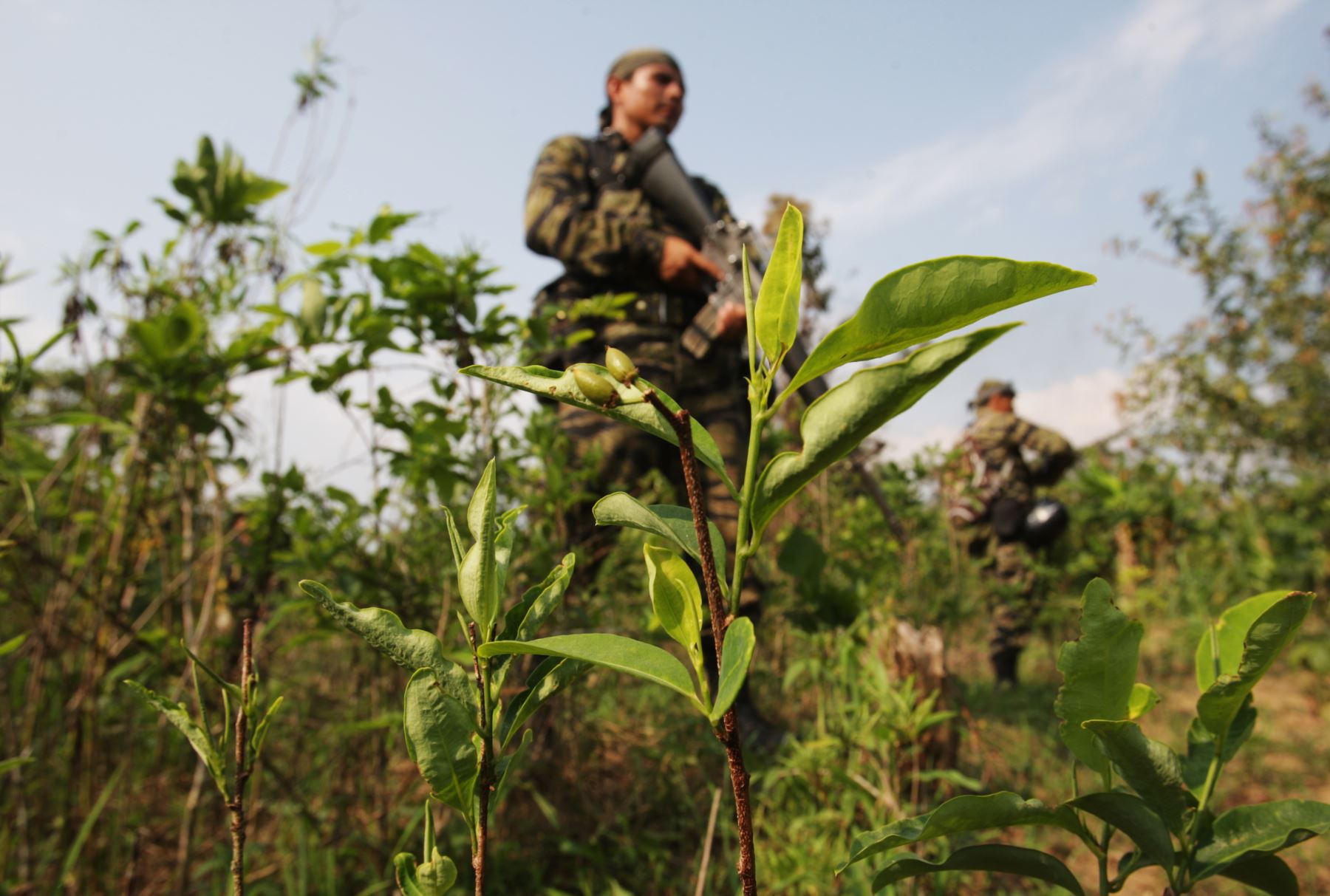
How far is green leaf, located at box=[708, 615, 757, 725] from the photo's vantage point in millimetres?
311

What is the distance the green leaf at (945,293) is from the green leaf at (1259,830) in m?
0.29

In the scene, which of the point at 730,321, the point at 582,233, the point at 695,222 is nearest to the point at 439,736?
the point at 730,321

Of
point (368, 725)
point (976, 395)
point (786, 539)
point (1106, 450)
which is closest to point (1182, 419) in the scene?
point (1106, 450)

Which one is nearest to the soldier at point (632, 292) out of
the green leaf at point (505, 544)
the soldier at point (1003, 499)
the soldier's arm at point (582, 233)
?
the soldier's arm at point (582, 233)

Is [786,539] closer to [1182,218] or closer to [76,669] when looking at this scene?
[76,669]

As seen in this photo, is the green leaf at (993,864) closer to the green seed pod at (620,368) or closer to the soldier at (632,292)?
the green seed pod at (620,368)

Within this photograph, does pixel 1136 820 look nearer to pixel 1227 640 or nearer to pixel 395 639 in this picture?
pixel 1227 640

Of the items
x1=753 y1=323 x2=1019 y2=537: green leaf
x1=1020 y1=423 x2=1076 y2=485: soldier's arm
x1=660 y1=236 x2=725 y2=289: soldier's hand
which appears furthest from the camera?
x1=1020 y1=423 x2=1076 y2=485: soldier's arm

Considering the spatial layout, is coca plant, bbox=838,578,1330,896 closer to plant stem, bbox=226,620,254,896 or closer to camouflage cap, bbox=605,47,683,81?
plant stem, bbox=226,620,254,896

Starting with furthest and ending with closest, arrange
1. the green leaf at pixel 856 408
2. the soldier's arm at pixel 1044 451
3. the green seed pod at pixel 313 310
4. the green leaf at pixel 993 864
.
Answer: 1. the soldier's arm at pixel 1044 451
2. the green seed pod at pixel 313 310
3. the green leaf at pixel 993 864
4. the green leaf at pixel 856 408

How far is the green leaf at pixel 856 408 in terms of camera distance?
303mm

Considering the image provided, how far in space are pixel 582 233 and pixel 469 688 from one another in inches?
84.7

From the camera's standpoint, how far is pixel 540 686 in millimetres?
437

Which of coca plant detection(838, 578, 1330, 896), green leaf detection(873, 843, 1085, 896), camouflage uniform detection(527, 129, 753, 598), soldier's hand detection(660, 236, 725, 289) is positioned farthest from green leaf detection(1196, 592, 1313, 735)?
soldier's hand detection(660, 236, 725, 289)
